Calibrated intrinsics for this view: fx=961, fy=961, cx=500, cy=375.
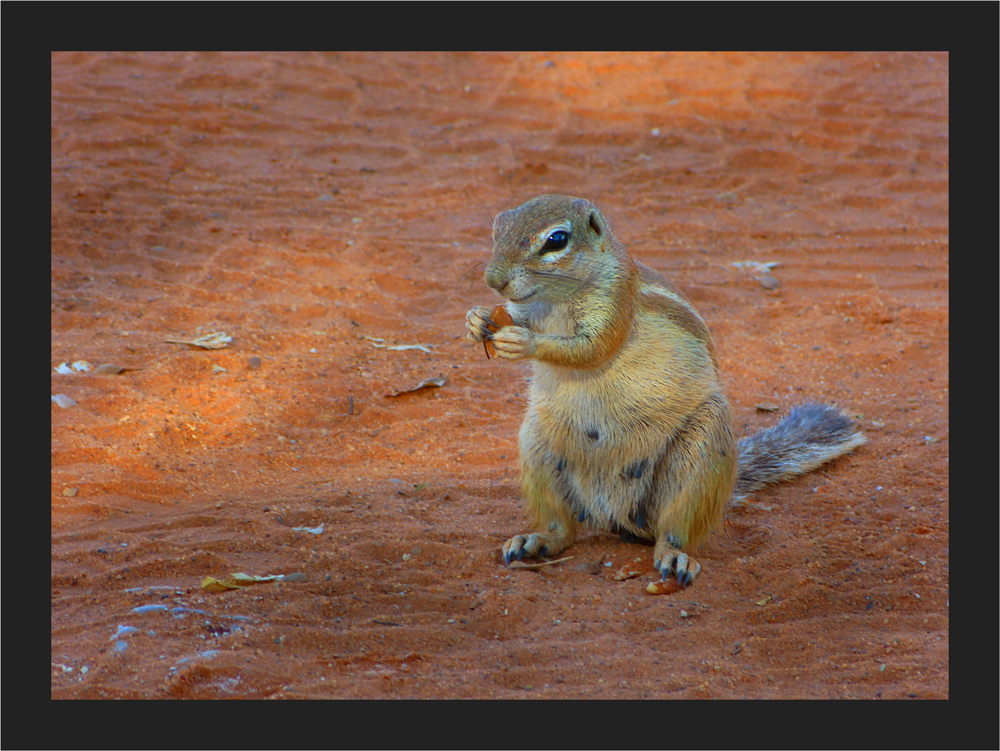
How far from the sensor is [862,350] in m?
6.45

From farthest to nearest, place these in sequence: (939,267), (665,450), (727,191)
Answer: (727,191) < (939,267) < (665,450)

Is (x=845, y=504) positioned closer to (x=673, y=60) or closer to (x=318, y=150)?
(x=318, y=150)

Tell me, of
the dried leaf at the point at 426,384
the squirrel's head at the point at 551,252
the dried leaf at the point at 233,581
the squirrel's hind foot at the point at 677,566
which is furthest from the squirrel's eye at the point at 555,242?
the dried leaf at the point at 426,384

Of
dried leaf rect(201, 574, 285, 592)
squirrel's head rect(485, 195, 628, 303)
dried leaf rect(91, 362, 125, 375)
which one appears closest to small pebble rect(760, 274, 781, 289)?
squirrel's head rect(485, 195, 628, 303)

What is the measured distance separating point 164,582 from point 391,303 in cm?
354

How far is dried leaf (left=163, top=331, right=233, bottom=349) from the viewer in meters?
5.99

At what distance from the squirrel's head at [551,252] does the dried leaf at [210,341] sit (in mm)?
2706

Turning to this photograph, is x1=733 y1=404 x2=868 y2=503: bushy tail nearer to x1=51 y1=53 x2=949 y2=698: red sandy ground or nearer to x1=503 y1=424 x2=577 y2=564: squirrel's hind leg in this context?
x1=51 y1=53 x2=949 y2=698: red sandy ground

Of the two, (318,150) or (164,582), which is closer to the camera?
(164,582)

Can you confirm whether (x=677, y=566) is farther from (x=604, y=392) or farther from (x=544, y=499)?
(x=604, y=392)

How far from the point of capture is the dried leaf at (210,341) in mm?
5988

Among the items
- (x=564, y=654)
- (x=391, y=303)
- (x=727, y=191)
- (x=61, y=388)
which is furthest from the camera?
(x=727, y=191)

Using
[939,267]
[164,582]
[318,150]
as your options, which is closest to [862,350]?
[939,267]

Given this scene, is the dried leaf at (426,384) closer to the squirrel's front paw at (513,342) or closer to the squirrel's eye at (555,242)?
the squirrel's front paw at (513,342)
